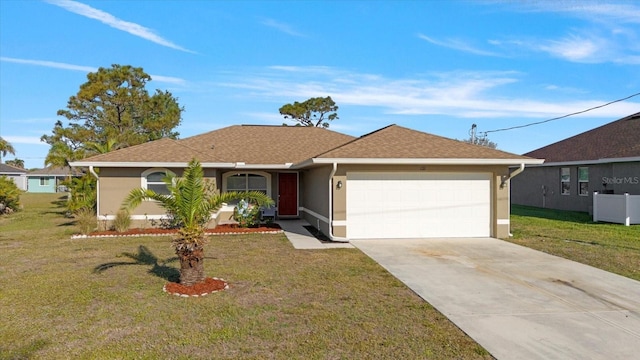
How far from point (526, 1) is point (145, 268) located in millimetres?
15347

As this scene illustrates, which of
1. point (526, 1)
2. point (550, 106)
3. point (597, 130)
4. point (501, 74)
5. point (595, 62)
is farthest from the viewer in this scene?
point (550, 106)

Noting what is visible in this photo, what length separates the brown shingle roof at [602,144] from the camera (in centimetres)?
1820

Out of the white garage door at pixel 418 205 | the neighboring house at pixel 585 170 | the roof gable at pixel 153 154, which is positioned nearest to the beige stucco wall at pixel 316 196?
the white garage door at pixel 418 205

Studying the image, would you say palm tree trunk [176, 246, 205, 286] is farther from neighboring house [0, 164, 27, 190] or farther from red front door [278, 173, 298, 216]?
neighboring house [0, 164, 27, 190]

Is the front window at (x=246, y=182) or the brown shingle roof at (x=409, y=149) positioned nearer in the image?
the brown shingle roof at (x=409, y=149)

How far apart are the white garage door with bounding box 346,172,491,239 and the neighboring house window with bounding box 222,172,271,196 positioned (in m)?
6.96

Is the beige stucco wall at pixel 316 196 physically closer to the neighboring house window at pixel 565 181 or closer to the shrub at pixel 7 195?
the neighboring house window at pixel 565 181

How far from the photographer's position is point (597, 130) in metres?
23.0

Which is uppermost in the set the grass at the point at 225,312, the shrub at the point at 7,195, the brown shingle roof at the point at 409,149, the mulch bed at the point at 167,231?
the brown shingle roof at the point at 409,149

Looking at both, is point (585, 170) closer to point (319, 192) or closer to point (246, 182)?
point (319, 192)

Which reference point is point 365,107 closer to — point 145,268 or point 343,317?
point 145,268

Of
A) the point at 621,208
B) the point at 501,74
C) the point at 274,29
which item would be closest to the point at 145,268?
the point at 274,29

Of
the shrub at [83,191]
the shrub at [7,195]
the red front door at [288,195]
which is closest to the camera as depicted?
the shrub at [83,191]

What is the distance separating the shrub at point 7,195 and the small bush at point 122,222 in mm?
12058
